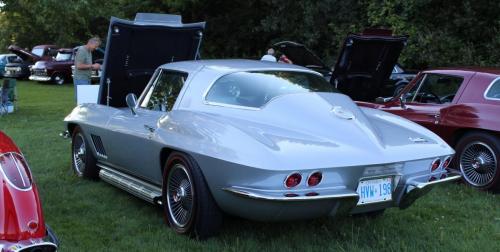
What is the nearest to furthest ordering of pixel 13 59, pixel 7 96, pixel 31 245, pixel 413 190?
pixel 31 245
pixel 413 190
pixel 7 96
pixel 13 59

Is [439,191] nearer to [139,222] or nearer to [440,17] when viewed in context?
[139,222]

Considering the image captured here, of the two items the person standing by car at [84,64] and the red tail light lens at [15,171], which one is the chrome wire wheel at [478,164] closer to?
the red tail light lens at [15,171]

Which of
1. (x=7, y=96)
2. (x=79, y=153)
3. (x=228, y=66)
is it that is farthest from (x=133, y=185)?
(x=7, y=96)

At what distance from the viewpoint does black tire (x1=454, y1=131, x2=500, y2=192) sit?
19.6 ft

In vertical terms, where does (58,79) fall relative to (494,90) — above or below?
below

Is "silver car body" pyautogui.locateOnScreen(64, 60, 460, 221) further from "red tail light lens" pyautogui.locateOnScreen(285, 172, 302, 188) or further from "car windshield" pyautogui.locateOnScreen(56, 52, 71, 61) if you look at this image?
"car windshield" pyautogui.locateOnScreen(56, 52, 71, 61)

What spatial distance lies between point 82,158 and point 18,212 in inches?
143

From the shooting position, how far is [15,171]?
9.75 feet

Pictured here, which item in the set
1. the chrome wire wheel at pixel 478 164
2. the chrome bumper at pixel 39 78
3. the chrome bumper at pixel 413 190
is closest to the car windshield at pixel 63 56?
the chrome bumper at pixel 39 78

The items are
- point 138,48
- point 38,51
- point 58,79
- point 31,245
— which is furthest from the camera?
point 38,51

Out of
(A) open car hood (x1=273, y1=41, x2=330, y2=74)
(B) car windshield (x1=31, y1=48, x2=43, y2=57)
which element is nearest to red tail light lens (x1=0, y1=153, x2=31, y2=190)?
(A) open car hood (x1=273, y1=41, x2=330, y2=74)

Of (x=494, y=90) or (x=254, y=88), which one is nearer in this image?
(x=254, y=88)

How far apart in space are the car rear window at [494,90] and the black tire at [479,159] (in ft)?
1.45

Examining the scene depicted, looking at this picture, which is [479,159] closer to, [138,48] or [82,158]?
[138,48]
